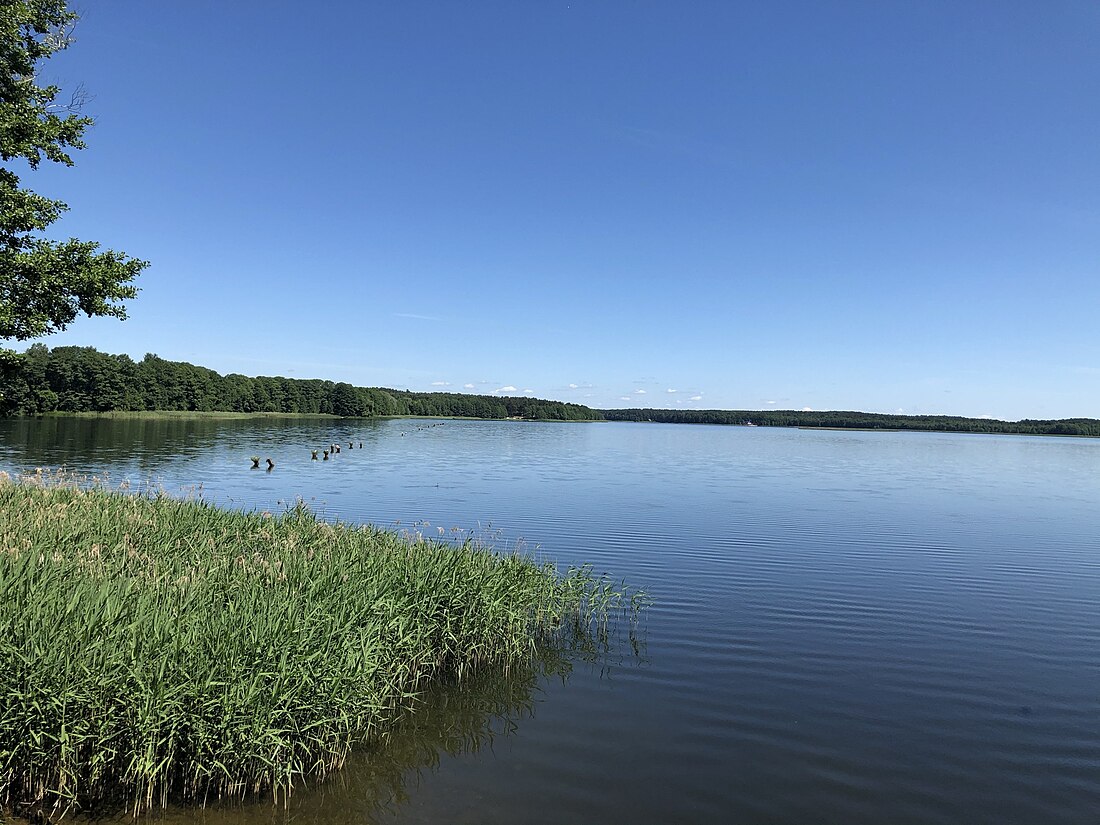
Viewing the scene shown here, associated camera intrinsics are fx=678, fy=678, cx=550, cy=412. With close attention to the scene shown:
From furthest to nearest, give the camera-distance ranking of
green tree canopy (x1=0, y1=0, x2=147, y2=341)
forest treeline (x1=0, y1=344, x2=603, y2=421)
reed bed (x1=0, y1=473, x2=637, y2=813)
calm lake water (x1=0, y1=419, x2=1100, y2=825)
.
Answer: forest treeline (x1=0, y1=344, x2=603, y2=421) < green tree canopy (x1=0, y1=0, x2=147, y2=341) < calm lake water (x1=0, y1=419, x2=1100, y2=825) < reed bed (x1=0, y1=473, x2=637, y2=813)

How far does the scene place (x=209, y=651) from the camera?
7922 mm

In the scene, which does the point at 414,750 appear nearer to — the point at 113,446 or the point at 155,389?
the point at 113,446

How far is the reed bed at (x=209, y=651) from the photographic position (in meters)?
7.16

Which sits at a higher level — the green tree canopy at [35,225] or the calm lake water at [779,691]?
the green tree canopy at [35,225]

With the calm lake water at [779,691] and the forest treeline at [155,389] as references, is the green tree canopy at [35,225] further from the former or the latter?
the forest treeline at [155,389]

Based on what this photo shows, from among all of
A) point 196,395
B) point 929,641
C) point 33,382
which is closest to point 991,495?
point 929,641

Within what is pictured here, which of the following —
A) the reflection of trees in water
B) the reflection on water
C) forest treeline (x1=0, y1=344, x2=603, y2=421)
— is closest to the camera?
the reflection on water

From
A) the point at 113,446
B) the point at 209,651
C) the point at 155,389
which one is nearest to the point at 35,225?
the point at 209,651

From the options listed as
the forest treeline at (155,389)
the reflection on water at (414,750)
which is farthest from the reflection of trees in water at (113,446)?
the reflection on water at (414,750)

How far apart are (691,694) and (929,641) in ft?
21.0

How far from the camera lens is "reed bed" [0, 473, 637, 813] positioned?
7156mm

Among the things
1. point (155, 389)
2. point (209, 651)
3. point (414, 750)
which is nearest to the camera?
point (209, 651)

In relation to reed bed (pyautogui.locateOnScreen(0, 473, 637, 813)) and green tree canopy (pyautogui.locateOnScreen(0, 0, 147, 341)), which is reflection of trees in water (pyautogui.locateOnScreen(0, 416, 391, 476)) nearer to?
green tree canopy (pyautogui.locateOnScreen(0, 0, 147, 341))

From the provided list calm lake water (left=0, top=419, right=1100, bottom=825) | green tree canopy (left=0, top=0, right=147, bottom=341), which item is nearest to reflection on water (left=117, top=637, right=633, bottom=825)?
calm lake water (left=0, top=419, right=1100, bottom=825)
